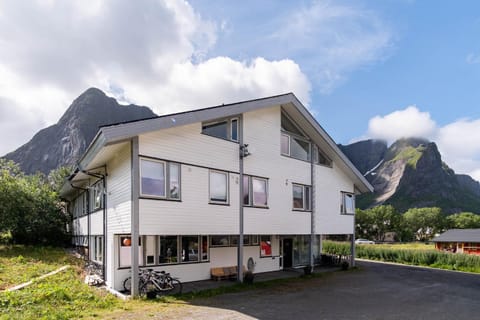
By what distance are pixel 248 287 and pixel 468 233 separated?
4249 cm

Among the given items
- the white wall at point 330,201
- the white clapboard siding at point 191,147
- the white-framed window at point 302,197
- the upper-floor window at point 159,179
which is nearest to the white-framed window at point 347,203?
the white wall at point 330,201

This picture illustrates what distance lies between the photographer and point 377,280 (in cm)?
1673

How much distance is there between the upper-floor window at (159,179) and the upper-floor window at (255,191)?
145 inches

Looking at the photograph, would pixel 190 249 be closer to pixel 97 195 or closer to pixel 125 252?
pixel 125 252

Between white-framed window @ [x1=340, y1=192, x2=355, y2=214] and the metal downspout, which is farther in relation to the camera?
white-framed window @ [x1=340, y1=192, x2=355, y2=214]

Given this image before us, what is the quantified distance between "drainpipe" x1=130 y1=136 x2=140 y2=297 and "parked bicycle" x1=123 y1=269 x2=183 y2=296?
0.33 m

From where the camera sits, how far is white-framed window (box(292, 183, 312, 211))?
18328 mm

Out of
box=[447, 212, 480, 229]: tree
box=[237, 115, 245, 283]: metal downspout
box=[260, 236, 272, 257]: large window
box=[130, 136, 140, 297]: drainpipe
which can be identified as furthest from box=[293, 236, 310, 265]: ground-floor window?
box=[447, 212, 480, 229]: tree

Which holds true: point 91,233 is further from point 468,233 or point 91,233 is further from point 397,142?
point 397,142

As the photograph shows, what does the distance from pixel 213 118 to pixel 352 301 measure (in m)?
8.07

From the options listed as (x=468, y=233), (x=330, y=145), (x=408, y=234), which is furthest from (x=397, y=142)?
(x=330, y=145)

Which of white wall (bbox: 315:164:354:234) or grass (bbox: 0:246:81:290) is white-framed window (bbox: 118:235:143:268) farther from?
white wall (bbox: 315:164:354:234)

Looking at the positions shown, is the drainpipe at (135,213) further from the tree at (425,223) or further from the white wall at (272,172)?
the tree at (425,223)

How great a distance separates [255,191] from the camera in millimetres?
16078
